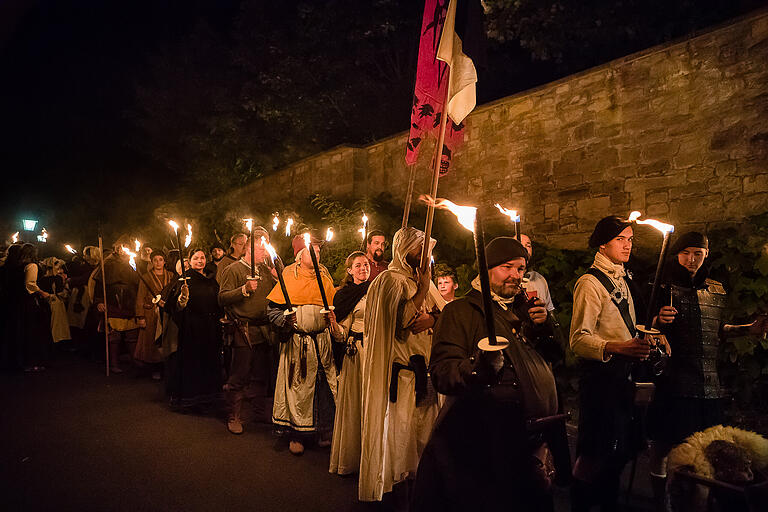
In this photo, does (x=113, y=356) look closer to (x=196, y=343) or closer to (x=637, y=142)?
(x=196, y=343)

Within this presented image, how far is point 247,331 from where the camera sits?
22.3ft

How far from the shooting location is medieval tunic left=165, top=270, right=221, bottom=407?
742 centimetres

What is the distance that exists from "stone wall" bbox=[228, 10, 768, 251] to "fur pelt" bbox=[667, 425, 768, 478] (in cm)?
534

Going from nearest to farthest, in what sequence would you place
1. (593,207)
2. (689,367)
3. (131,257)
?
(689,367), (593,207), (131,257)

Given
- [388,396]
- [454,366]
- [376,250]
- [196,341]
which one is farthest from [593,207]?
[454,366]

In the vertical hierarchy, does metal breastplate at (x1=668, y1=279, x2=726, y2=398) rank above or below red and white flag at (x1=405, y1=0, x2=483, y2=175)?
Result: below

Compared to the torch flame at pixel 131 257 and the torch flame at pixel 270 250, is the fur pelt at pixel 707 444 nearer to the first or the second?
the torch flame at pixel 270 250

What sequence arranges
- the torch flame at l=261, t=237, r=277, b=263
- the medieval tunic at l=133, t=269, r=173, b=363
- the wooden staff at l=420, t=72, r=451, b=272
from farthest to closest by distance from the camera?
the medieval tunic at l=133, t=269, r=173, b=363 < the torch flame at l=261, t=237, r=277, b=263 < the wooden staff at l=420, t=72, r=451, b=272

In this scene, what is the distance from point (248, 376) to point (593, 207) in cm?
564

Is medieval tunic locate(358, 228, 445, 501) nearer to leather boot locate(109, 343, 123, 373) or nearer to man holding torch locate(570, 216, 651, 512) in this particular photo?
man holding torch locate(570, 216, 651, 512)

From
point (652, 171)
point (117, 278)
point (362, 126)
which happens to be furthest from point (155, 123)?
point (652, 171)

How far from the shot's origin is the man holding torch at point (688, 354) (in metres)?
4.16

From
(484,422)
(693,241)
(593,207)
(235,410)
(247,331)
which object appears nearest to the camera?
(484,422)

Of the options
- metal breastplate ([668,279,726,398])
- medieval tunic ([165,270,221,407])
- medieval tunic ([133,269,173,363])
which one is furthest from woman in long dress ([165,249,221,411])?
metal breastplate ([668,279,726,398])
